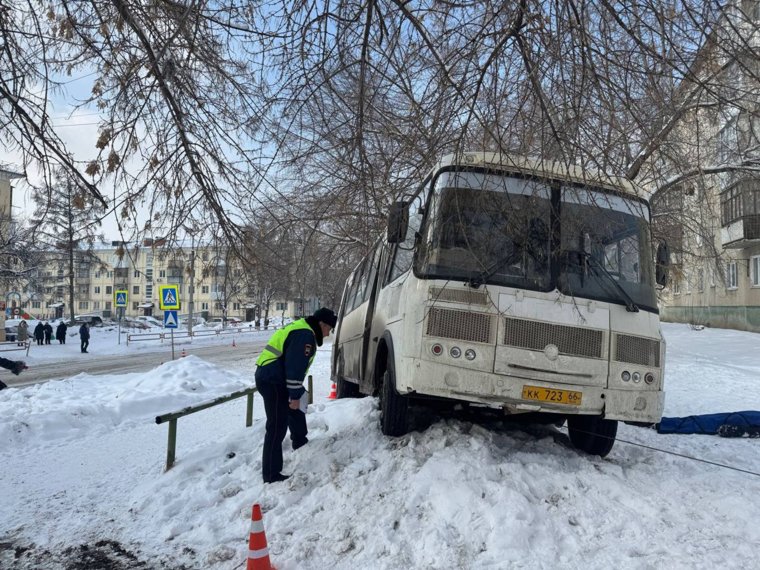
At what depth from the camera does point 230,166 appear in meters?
6.24

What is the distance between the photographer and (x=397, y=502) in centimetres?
472

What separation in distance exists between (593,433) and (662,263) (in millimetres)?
1918

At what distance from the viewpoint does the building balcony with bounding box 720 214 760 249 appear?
1003 inches

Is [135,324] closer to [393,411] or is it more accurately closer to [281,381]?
[281,381]

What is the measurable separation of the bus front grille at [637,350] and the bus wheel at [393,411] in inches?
82.4

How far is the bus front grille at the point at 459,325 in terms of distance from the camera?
5.26 meters

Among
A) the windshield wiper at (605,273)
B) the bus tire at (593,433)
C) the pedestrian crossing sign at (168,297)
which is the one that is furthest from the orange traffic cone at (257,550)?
the pedestrian crossing sign at (168,297)

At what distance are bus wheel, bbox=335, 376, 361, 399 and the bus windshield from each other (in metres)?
5.29

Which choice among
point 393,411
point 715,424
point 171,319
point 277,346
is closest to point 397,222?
point 277,346

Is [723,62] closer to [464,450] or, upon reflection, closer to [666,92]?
[666,92]

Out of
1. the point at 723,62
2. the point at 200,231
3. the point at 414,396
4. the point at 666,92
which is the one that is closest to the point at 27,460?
the point at 200,231

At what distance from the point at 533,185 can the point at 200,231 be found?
144 inches

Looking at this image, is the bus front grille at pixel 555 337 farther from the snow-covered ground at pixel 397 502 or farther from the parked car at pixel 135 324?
the parked car at pixel 135 324

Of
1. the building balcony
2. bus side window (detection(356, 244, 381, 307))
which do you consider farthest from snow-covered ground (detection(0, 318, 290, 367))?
the building balcony
